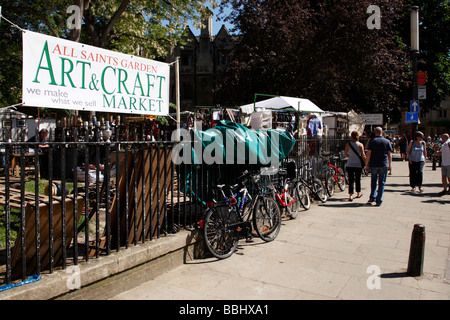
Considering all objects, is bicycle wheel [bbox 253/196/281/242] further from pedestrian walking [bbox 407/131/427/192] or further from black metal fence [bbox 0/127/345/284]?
pedestrian walking [bbox 407/131/427/192]

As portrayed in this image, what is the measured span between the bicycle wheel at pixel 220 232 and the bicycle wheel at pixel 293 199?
7.78 feet

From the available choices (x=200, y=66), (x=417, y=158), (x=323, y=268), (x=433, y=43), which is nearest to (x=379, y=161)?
(x=417, y=158)

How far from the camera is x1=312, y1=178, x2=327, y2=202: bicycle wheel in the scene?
930 centimetres

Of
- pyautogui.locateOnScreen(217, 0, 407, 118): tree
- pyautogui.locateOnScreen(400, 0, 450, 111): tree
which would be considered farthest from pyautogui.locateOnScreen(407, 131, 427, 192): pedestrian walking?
pyautogui.locateOnScreen(400, 0, 450, 111): tree

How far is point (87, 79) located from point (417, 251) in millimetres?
4291

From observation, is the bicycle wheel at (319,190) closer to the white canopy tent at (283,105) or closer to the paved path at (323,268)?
the paved path at (323,268)

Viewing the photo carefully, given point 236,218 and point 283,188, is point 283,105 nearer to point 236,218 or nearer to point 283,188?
point 283,188

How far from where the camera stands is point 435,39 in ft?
84.1

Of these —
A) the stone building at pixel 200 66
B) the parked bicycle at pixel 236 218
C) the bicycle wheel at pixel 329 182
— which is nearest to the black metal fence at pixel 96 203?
the parked bicycle at pixel 236 218

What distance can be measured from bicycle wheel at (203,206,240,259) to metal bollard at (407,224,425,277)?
2.27m

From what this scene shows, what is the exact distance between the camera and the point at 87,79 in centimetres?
383

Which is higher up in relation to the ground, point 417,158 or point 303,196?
point 417,158
